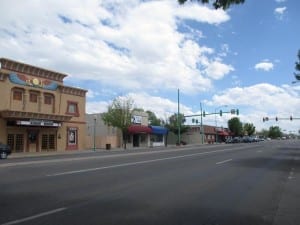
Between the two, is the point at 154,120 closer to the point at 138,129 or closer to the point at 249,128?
the point at 138,129

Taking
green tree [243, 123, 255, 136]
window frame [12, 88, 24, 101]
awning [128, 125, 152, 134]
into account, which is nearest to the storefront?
awning [128, 125, 152, 134]

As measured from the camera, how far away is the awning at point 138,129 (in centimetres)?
6878

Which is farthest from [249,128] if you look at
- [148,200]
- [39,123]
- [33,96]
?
[148,200]

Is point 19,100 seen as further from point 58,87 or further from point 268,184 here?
point 268,184

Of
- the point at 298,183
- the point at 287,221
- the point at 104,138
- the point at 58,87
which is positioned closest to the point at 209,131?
the point at 104,138

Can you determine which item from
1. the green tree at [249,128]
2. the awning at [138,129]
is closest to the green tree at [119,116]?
the awning at [138,129]

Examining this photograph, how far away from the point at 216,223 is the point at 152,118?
11664cm

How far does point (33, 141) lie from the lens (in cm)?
4809

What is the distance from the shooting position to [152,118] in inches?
4904

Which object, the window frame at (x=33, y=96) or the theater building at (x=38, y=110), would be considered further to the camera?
the window frame at (x=33, y=96)

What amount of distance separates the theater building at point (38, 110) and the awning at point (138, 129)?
12727 mm

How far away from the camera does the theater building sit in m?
44.6

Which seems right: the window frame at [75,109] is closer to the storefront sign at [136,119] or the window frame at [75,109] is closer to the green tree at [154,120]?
the storefront sign at [136,119]

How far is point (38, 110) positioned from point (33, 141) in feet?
12.3
